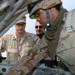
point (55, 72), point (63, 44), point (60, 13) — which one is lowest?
point (55, 72)

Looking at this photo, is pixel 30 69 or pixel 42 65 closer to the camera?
pixel 30 69

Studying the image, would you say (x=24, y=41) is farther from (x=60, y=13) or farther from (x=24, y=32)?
(x=60, y=13)

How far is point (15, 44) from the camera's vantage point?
662 cm

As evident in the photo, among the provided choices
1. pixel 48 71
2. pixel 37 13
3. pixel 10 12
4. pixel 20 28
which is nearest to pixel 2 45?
pixel 20 28

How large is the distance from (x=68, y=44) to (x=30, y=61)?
0.54 metres

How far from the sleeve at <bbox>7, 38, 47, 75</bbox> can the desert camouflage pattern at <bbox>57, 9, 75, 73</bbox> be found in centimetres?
30

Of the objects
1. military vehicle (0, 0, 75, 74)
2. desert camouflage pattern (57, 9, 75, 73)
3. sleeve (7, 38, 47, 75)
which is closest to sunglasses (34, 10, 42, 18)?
desert camouflage pattern (57, 9, 75, 73)

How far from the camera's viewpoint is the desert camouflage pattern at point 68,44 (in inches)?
155

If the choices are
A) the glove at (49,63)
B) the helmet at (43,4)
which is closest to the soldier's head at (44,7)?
the helmet at (43,4)

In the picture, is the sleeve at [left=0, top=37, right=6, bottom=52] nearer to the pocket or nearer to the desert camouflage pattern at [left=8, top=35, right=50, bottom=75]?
the pocket

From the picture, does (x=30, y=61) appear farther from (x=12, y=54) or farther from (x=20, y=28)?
(x=20, y=28)

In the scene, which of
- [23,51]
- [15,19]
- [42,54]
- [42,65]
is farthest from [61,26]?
[15,19]

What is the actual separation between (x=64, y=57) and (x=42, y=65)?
72 cm

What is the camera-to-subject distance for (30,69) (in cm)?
434
